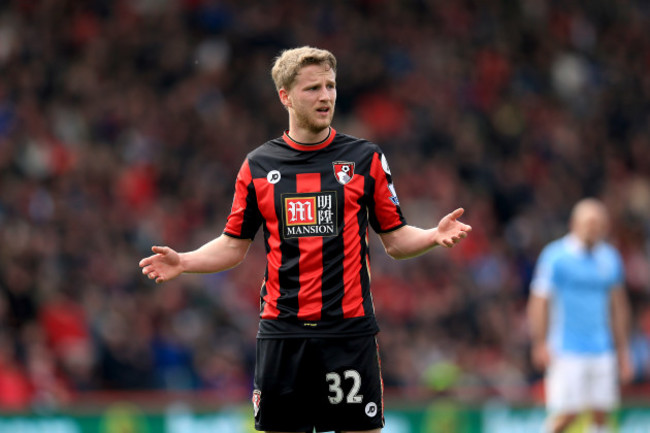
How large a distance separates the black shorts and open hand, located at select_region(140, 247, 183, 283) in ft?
1.84

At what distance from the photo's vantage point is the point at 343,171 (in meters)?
4.94

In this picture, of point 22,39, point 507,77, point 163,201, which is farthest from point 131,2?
point 507,77

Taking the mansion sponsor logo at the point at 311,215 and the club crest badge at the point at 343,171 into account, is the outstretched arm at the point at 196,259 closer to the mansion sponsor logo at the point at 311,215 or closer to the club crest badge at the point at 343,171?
the mansion sponsor logo at the point at 311,215

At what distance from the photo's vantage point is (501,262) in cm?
1492

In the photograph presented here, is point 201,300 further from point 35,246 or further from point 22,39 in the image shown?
point 22,39

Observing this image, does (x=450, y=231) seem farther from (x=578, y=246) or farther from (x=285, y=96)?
(x=578, y=246)

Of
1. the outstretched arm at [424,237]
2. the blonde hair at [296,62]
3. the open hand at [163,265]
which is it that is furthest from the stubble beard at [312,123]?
the open hand at [163,265]

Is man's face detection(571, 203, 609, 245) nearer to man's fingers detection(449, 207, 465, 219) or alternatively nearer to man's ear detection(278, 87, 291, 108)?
man's fingers detection(449, 207, 465, 219)

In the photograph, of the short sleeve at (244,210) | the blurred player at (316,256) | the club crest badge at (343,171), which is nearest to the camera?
the blurred player at (316,256)

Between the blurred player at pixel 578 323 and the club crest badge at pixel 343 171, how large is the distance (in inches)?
189

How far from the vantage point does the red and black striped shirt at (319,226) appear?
4859mm

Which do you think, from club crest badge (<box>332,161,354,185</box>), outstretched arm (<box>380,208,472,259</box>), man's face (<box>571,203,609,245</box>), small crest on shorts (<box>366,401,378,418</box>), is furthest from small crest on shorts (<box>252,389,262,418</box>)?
man's face (<box>571,203,609,245</box>)

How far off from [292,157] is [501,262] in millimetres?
10289

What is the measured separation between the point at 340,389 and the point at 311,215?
2.57 ft
